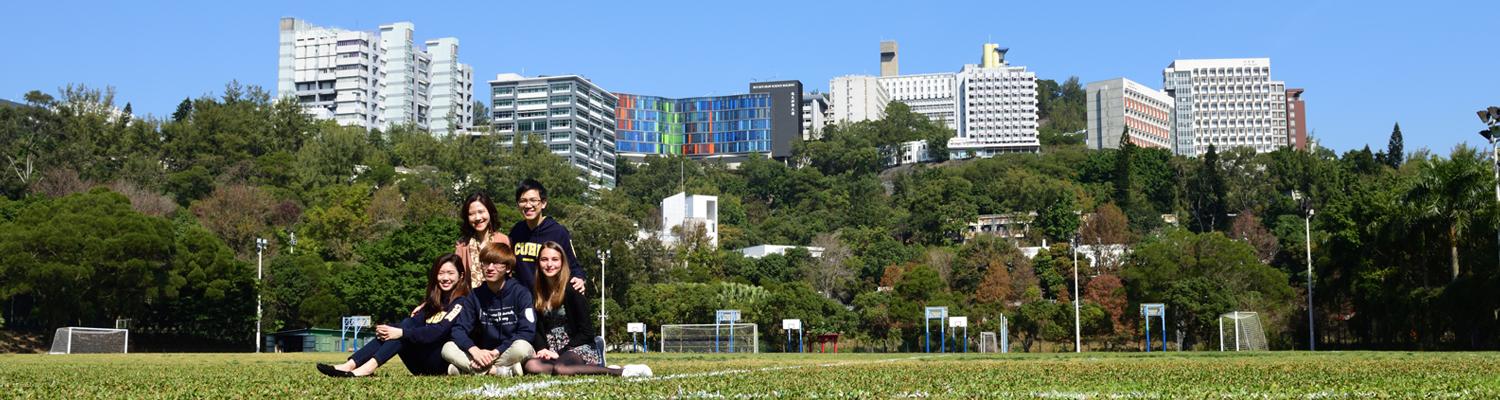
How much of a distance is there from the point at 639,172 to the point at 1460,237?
129369mm

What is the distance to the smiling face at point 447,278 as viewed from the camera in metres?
10.9

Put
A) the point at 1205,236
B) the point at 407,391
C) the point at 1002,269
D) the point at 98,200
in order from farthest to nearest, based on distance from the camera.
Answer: the point at 1002,269
the point at 1205,236
the point at 98,200
the point at 407,391

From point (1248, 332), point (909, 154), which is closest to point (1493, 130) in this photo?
point (1248, 332)

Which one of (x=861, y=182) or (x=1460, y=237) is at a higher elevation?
(x=861, y=182)

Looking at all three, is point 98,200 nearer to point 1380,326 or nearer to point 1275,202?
point 1380,326

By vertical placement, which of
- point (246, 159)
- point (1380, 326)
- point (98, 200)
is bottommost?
point (1380, 326)

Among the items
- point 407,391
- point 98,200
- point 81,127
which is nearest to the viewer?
point 407,391

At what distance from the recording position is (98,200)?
5212cm

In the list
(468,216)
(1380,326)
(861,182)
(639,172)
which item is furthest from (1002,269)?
(639,172)

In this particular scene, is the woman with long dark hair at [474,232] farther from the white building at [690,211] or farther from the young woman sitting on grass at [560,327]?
the white building at [690,211]

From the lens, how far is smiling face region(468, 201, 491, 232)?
11.2 metres

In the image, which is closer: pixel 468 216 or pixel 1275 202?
pixel 468 216

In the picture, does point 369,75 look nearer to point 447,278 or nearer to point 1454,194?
point 1454,194

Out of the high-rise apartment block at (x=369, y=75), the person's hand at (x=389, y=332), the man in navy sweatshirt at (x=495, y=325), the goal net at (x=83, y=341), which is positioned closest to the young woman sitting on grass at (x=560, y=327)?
the man in navy sweatshirt at (x=495, y=325)
